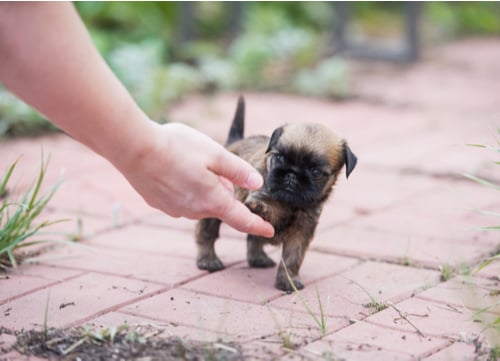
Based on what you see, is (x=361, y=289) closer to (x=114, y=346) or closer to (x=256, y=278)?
(x=256, y=278)

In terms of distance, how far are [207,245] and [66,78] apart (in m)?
1.81

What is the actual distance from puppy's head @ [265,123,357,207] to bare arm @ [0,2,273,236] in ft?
2.71

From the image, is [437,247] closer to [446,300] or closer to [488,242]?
[488,242]

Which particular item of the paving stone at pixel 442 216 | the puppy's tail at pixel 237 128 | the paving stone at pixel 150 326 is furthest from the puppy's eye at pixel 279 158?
the paving stone at pixel 442 216

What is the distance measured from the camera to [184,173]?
281cm

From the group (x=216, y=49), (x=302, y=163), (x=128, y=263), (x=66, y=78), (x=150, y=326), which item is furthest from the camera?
(x=216, y=49)

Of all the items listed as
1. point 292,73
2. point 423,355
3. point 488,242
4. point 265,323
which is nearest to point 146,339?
point 265,323

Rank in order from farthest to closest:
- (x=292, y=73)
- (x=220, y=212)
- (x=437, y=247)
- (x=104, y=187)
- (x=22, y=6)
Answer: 1. (x=292, y=73)
2. (x=104, y=187)
3. (x=437, y=247)
4. (x=220, y=212)
5. (x=22, y=6)

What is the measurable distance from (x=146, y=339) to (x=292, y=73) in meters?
6.78

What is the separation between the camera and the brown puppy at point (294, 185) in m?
3.87

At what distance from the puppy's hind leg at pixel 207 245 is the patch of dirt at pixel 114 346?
3.26ft

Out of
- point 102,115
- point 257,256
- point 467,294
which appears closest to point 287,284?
point 257,256

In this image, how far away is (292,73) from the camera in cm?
962

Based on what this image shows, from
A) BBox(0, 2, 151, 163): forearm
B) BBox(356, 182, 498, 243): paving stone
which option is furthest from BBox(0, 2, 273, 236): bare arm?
BBox(356, 182, 498, 243): paving stone
